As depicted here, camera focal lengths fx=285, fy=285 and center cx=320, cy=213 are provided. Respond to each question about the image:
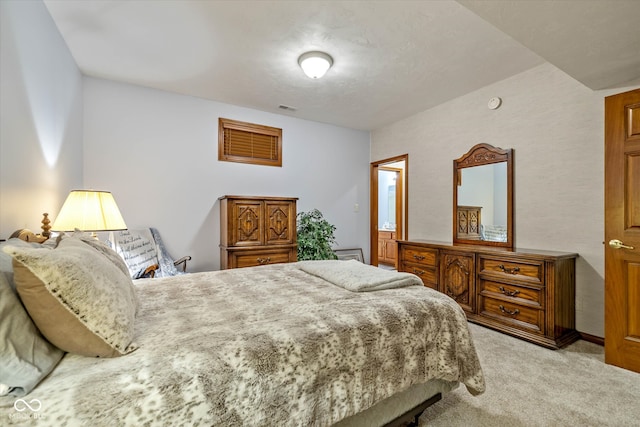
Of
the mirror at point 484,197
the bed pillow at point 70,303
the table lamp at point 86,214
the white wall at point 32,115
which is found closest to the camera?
the bed pillow at point 70,303

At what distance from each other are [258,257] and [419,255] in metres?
2.06

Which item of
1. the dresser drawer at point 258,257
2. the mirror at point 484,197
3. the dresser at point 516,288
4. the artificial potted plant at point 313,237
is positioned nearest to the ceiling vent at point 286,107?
the artificial potted plant at point 313,237

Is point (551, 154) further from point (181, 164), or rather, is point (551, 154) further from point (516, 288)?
point (181, 164)

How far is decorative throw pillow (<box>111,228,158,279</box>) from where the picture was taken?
288 centimetres

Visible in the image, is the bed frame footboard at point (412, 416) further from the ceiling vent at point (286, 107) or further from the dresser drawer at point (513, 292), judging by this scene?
the ceiling vent at point (286, 107)

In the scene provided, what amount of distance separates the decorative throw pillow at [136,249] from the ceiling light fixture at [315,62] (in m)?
2.53

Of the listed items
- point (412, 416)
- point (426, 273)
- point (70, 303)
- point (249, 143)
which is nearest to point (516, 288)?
point (426, 273)

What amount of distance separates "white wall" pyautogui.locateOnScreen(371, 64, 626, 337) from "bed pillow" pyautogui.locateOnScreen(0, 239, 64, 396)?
370 centimetres

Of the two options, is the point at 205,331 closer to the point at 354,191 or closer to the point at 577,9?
the point at 577,9

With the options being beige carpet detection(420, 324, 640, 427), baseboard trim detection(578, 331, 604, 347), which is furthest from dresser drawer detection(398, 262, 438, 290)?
baseboard trim detection(578, 331, 604, 347)

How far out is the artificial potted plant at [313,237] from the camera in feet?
13.6

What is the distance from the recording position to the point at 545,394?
1.84 m

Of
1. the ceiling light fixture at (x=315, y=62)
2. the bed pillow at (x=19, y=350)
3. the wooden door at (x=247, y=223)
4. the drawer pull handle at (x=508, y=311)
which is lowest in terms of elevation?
the drawer pull handle at (x=508, y=311)

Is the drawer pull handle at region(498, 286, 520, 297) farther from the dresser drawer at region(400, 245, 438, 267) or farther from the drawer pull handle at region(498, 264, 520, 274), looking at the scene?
the dresser drawer at region(400, 245, 438, 267)
